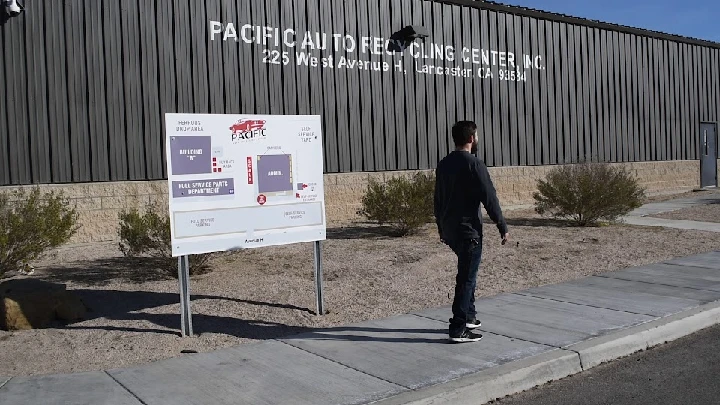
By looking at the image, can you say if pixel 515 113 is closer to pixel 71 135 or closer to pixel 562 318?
pixel 71 135

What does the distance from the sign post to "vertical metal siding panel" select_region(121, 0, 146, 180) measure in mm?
6892

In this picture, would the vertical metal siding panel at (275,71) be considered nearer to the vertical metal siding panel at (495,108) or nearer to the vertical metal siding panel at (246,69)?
the vertical metal siding panel at (246,69)

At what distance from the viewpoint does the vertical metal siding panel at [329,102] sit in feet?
55.5

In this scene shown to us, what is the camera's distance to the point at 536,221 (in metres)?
17.1

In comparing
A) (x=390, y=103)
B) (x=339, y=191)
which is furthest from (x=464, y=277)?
(x=390, y=103)

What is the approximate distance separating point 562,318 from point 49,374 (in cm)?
506

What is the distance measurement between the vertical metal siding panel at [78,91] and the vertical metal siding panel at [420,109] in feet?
26.0

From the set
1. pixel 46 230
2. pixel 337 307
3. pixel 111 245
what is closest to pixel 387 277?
pixel 337 307

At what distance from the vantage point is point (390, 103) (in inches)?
717

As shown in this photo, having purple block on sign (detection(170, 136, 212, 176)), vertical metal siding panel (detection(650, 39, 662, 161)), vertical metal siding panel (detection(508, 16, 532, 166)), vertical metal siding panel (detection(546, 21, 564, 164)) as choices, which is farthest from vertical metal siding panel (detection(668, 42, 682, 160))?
purple block on sign (detection(170, 136, 212, 176))

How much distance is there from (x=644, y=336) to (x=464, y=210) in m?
2.21

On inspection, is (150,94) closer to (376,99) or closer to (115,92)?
(115,92)

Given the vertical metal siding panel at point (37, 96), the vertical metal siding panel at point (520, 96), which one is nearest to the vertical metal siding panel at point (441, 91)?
the vertical metal siding panel at point (520, 96)

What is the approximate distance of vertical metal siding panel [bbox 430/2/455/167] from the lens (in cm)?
1922
